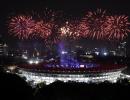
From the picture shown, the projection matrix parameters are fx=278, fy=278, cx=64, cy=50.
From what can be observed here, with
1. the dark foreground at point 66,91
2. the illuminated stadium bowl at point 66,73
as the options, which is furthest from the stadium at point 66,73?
the dark foreground at point 66,91

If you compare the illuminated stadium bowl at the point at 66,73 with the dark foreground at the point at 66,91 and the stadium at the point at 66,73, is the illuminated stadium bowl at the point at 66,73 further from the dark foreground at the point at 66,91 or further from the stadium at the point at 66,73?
the dark foreground at the point at 66,91

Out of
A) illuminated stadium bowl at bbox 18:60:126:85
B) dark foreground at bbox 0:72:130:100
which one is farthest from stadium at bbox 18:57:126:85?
dark foreground at bbox 0:72:130:100

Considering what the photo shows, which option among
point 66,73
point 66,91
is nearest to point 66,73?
point 66,73

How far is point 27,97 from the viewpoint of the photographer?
1783 cm

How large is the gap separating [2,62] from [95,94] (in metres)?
60.0

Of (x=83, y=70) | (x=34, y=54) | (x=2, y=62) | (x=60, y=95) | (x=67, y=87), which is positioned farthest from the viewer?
(x=34, y=54)

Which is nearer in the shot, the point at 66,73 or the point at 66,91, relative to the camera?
the point at 66,91

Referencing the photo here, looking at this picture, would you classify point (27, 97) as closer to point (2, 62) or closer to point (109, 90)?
point (109, 90)

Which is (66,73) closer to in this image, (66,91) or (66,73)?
(66,73)

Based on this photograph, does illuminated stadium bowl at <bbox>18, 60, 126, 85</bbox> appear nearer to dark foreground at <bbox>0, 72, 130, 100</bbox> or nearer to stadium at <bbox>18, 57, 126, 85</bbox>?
stadium at <bbox>18, 57, 126, 85</bbox>

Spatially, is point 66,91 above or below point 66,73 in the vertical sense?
above

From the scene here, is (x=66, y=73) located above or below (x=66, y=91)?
below

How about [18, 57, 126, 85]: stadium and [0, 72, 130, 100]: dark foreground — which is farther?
[18, 57, 126, 85]: stadium

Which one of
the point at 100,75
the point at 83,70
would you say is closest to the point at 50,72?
the point at 83,70
